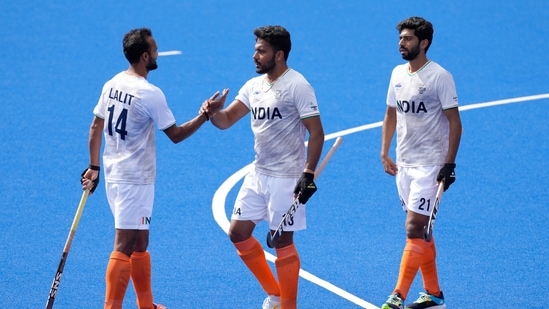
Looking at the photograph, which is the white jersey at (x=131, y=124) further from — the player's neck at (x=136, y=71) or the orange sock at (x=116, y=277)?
the orange sock at (x=116, y=277)

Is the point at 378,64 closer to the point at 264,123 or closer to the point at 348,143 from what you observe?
the point at 348,143

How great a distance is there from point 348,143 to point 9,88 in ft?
17.5

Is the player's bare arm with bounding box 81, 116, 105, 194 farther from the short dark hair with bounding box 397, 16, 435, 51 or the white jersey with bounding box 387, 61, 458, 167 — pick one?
the short dark hair with bounding box 397, 16, 435, 51

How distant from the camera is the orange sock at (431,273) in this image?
8812 millimetres

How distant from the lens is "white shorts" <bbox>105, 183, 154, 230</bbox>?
8.10 meters

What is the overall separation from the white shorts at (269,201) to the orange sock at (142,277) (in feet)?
2.64

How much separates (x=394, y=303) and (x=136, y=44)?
284 centimetres

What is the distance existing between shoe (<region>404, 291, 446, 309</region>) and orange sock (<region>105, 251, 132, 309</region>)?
2.41m

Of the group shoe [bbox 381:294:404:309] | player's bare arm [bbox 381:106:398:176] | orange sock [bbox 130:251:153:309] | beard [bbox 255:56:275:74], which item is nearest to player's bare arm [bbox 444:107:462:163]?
player's bare arm [bbox 381:106:398:176]

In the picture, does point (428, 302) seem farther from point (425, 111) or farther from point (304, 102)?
point (304, 102)

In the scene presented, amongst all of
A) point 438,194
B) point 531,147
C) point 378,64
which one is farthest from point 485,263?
point 378,64

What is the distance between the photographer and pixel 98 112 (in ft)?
27.3

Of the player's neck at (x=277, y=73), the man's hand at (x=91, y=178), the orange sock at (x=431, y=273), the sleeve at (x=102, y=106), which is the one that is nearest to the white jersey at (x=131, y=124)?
the sleeve at (x=102, y=106)

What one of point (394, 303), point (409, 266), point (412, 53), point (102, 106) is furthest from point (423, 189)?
point (102, 106)
